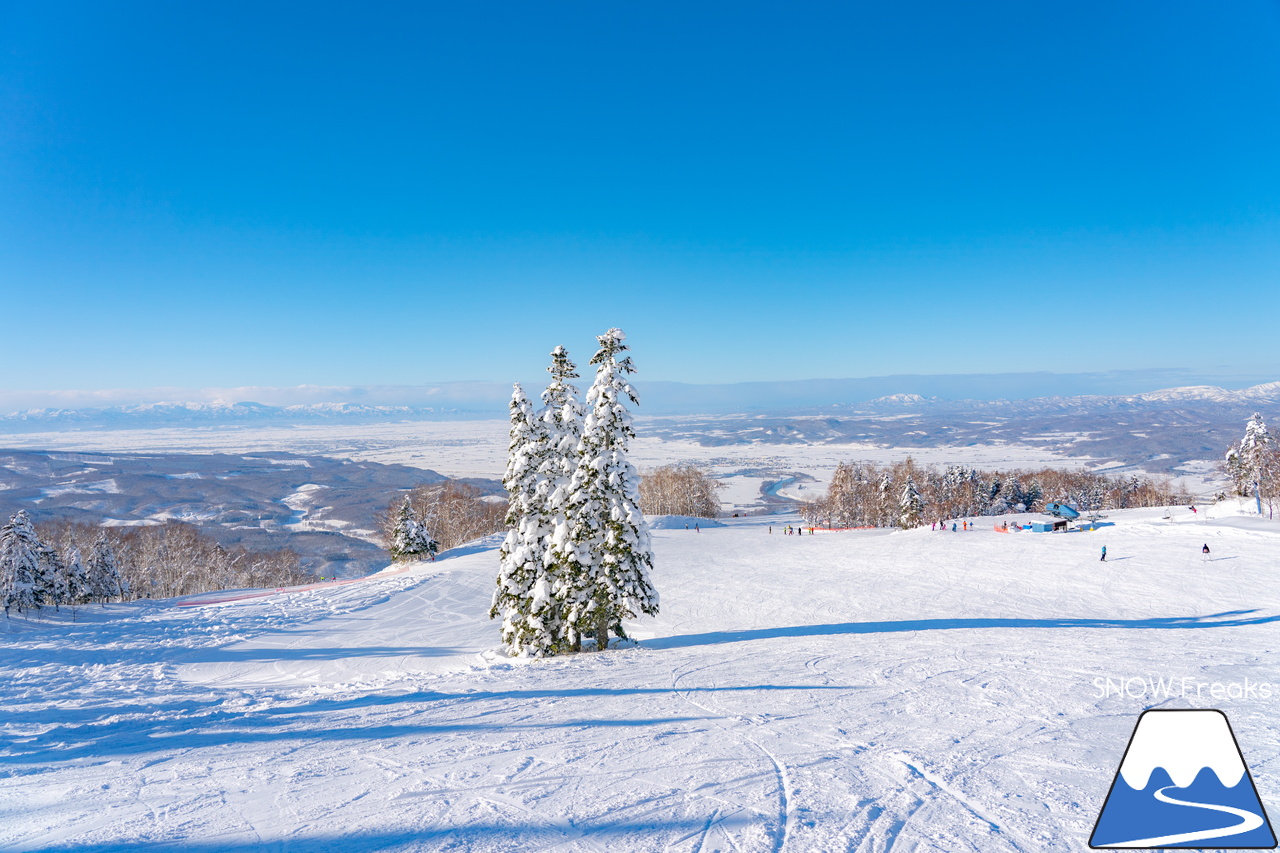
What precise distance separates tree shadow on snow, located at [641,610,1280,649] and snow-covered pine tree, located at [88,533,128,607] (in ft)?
157

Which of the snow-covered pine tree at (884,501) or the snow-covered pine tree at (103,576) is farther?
the snow-covered pine tree at (884,501)

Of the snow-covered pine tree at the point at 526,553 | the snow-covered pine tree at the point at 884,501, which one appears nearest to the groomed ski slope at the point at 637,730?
the snow-covered pine tree at the point at 526,553

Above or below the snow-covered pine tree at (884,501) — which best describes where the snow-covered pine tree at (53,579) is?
above

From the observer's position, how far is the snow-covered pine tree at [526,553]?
17203 mm

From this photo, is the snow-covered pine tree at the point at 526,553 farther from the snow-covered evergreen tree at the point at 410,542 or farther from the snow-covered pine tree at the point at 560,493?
the snow-covered evergreen tree at the point at 410,542

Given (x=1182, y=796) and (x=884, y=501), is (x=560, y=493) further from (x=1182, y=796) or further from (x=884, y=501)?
(x=884, y=501)

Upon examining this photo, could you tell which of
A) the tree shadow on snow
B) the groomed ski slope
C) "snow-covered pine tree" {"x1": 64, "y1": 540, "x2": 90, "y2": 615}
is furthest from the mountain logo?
"snow-covered pine tree" {"x1": 64, "y1": 540, "x2": 90, "y2": 615}

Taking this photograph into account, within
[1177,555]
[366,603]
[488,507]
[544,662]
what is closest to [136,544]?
[488,507]

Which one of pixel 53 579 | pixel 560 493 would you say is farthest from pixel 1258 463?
pixel 53 579

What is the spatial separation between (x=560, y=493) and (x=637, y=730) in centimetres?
912

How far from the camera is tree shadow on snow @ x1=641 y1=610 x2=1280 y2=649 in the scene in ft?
63.1

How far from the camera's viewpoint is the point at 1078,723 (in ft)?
28.7

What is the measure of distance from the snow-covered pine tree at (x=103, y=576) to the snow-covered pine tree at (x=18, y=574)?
20.5 meters

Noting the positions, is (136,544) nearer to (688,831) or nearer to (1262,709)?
(688,831)
